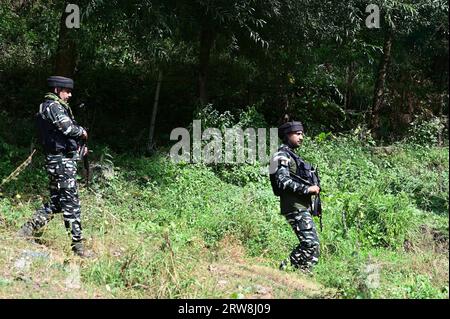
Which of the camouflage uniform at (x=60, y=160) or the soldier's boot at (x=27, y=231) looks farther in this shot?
the soldier's boot at (x=27, y=231)

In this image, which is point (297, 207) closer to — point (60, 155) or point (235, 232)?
point (235, 232)

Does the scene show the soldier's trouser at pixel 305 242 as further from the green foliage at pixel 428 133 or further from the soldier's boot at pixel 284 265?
the green foliage at pixel 428 133

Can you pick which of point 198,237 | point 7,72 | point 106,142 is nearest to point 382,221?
point 198,237

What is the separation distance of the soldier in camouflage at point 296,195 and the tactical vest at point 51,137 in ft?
6.87

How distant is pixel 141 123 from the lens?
11945 mm

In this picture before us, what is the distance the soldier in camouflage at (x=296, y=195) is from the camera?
17.3 ft

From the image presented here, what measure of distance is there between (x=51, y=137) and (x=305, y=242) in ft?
8.93

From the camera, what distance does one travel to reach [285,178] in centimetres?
526

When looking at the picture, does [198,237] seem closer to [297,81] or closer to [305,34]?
[305,34]

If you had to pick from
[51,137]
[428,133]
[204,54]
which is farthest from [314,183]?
[204,54]

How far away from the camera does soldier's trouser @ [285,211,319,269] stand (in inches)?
209

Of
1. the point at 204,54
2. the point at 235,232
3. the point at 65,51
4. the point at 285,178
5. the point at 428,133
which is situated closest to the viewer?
the point at 285,178

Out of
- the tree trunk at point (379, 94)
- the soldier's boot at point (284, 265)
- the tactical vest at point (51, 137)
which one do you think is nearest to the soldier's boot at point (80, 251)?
the tactical vest at point (51, 137)
